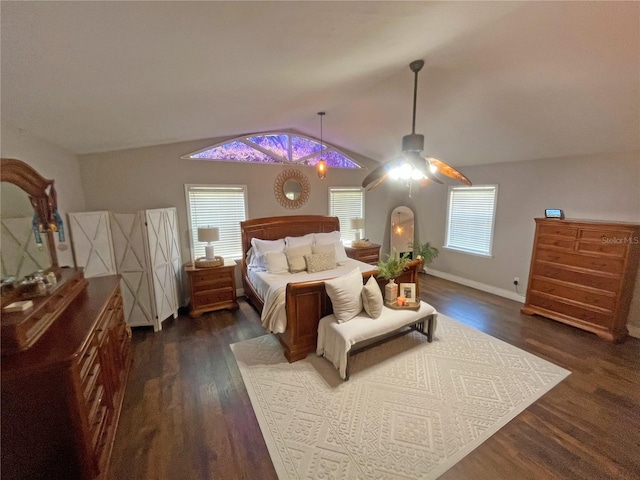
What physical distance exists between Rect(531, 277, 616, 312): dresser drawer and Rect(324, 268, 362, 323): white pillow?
299 cm

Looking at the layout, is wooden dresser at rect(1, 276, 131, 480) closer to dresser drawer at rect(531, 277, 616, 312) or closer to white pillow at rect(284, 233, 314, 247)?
white pillow at rect(284, 233, 314, 247)

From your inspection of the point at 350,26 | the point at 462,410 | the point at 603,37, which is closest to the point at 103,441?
the point at 462,410

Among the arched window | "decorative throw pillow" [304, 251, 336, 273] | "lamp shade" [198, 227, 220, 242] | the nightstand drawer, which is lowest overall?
the nightstand drawer

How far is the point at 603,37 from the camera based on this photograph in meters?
1.87

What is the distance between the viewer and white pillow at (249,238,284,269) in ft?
13.6


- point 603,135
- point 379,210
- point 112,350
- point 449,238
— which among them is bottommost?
point 112,350

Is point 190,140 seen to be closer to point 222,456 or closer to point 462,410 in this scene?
point 222,456

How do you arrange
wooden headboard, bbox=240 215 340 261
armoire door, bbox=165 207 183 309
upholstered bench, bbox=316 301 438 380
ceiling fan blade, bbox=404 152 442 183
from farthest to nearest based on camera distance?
1. wooden headboard, bbox=240 215 340 261
2. armoire door, bbox=165 207 183 309
3. upholstered bench, bbox=316 301 438 380
4. ceiling fan blade, bbox=404 152 442 183

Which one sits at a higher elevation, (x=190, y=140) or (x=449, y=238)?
Result: (x=190, y=140)

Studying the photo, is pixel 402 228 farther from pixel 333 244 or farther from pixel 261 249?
pixel 261 249

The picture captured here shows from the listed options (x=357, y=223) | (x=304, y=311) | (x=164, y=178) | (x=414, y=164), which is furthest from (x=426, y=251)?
(x=164, y=178)

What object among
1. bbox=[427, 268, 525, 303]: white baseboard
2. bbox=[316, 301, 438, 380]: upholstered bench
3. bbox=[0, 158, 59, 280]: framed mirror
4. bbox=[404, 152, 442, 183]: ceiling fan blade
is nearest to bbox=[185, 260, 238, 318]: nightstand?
bbox=[0, 158, 59, 280]: framed mirror

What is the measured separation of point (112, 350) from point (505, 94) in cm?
452

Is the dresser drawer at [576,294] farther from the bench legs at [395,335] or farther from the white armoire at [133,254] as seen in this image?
the white armoire at [133,254]
